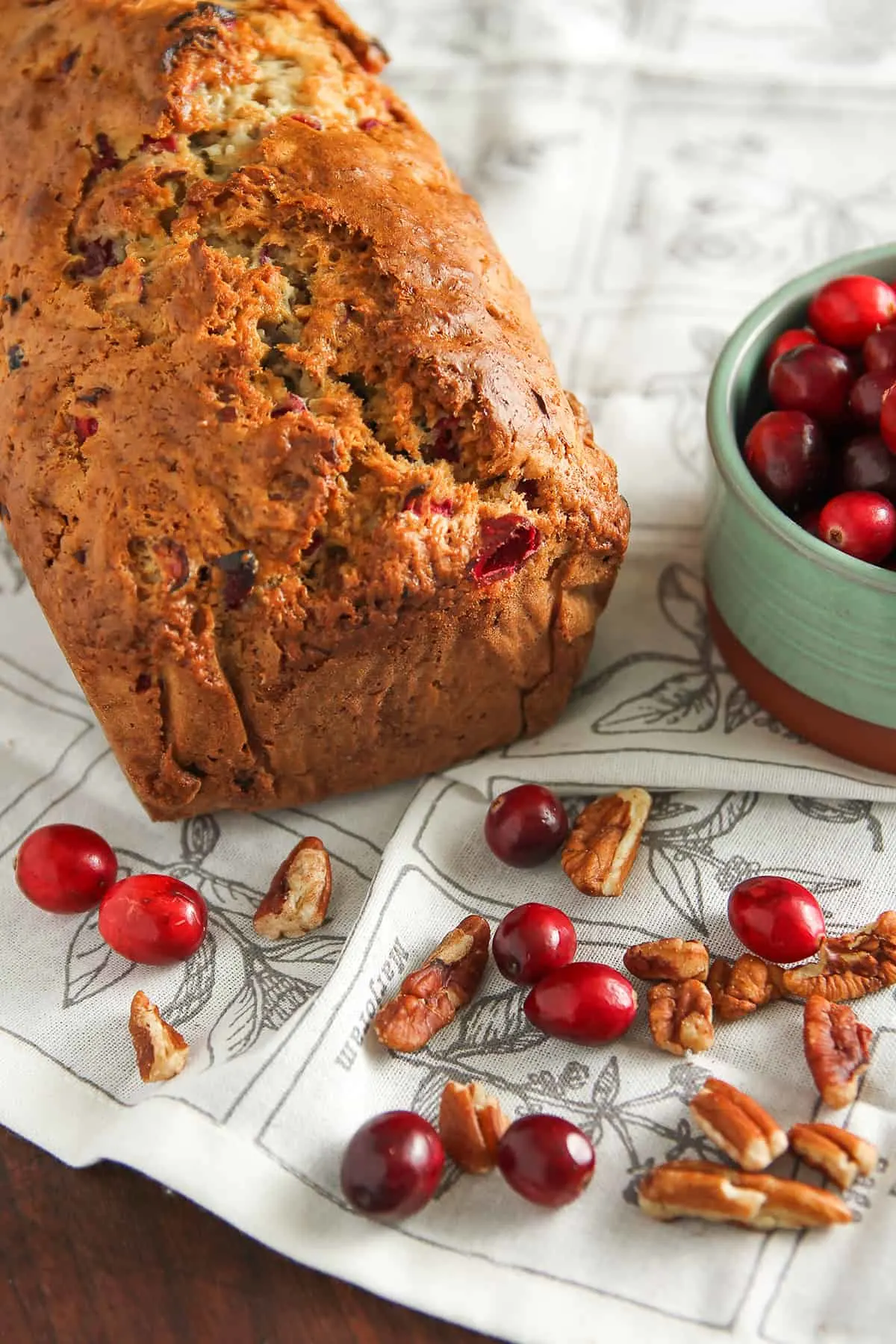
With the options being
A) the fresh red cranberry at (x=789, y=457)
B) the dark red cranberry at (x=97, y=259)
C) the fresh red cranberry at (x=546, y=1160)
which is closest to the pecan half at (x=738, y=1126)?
the fresh red cranberry at (x=546, y=1160)

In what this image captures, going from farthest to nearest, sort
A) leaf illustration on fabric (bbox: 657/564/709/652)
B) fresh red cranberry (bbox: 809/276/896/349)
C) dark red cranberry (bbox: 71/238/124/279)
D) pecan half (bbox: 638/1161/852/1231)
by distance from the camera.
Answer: leaf illustration on fabric (bbox: 657/564/709/652)
fresh red cranberry (bbox: 809/276/896/349)
dark red cranberry (bbox: 71/238/124/279)
pecan half (bbox: 638/1161/852/1231)

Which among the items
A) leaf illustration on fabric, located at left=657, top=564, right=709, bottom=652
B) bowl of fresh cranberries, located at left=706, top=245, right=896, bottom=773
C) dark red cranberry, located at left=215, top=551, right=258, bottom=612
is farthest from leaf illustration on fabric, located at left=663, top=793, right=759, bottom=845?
dark red cranberry, located at left=215, top=551, right=258, bottom=612

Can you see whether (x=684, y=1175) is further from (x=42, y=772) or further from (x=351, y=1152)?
(x=42, y=772)

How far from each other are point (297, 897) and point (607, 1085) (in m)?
0.40

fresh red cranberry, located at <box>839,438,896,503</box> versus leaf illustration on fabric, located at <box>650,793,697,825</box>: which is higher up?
fresh red cranberry, located at <box>839,438,896,503</box>

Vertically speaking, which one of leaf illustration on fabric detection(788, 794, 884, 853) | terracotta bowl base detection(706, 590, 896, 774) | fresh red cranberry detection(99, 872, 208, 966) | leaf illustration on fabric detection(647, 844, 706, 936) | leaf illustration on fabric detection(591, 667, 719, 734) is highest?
terracotta bowl base detection(706, 590, 896, 774)

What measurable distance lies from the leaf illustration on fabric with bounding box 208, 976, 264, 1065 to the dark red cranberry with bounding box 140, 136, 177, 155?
945mm

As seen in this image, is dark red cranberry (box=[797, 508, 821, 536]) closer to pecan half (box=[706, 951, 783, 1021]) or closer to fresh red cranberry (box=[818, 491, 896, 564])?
fresh red cranberry (box=[818, 491, 896, 564])

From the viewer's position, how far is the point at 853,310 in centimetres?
174

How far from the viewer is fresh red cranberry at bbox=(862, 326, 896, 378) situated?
163 cm

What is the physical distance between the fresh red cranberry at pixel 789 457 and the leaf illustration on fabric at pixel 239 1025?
32.2 inches

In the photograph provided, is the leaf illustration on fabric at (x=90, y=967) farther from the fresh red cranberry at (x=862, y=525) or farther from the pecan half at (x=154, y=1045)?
the fresh red cranberry at (x=862, y=525)

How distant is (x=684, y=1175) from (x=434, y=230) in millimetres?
1051

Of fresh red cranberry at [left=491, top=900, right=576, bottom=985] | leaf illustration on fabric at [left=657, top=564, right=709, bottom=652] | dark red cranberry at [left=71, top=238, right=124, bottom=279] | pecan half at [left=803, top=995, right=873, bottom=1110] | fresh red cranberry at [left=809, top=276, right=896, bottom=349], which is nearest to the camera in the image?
pecan half at [left=803, top=995, right=873, bottom=1110]
